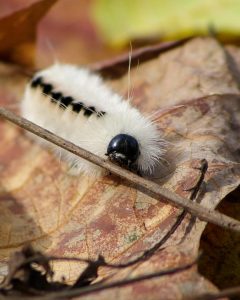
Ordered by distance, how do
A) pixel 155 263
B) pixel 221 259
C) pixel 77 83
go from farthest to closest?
1. pixel 77 83
2. pixel 221 259
3. pixel 155 263

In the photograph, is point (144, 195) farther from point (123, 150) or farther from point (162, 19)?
point (162, 19)

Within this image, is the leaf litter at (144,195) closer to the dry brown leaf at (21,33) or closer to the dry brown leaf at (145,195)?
the dry brown leaf at (145,195)

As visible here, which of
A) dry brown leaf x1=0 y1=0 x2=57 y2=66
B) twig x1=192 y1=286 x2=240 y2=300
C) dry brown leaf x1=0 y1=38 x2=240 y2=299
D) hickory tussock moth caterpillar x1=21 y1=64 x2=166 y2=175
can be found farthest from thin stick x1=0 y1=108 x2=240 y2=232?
dry brown leaf x1=0 y1=0 x2=57 y2=66

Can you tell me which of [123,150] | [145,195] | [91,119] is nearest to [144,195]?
[145,195]

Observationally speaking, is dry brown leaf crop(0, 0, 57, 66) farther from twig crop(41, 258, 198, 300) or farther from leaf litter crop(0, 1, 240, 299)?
twig crop(41, 258, 198, 300)

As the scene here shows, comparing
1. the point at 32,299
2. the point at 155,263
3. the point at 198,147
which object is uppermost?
the point at 198,147

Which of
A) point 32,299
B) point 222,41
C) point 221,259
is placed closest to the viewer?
point 32,299

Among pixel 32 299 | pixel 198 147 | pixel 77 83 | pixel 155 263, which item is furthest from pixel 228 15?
pixel 32 299

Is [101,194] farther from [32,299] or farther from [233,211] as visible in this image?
[32,299]
